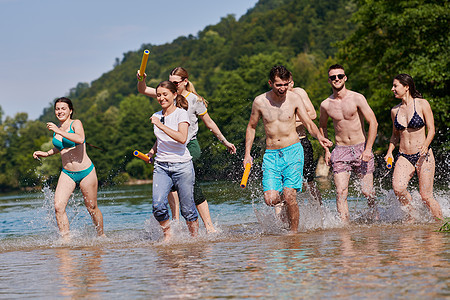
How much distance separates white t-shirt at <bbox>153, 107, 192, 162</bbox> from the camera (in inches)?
331

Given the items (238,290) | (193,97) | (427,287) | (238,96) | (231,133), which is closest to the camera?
(427,287)

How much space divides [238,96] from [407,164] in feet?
218

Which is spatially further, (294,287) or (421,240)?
(421,240)

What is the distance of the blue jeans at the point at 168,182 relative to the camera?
332 inches

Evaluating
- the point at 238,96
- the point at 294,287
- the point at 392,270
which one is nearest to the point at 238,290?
the point at 294,287

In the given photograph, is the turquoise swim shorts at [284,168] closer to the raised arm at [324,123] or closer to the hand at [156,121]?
the raised arm at [324,123]

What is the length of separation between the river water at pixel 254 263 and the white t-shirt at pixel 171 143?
1.16 m

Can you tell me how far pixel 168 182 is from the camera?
28.0ft

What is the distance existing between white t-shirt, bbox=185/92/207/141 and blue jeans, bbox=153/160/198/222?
0.89 m

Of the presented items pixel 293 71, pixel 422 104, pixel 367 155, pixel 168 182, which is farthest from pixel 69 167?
pixel 293 71

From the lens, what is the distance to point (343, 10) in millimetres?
180125

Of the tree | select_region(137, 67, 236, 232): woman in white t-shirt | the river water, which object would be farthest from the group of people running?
the tree

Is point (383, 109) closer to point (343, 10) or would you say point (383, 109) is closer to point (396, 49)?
point (396, 49)

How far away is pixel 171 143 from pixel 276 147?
61.6 inches
